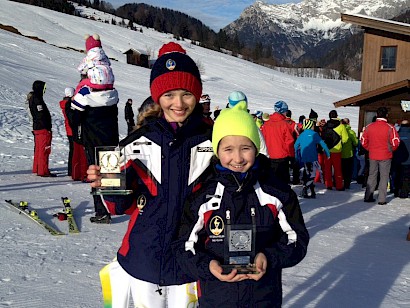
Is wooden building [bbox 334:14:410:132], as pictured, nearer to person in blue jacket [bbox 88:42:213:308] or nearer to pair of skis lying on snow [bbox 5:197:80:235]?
pair of skis lying on snow [bbox 5:197:80:235]

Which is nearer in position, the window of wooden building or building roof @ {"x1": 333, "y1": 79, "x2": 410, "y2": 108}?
building roof @ {"x1": 333, "y1": 79, "x2": 410, "y2": 108}

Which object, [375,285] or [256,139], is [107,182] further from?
[375,285]

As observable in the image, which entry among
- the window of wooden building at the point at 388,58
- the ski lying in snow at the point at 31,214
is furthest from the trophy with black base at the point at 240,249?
the window of wooden building at the point at 388,58

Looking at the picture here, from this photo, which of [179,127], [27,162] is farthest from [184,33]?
[179,127]

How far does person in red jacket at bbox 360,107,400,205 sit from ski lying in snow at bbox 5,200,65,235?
613cm

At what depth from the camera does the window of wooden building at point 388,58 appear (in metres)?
19.1

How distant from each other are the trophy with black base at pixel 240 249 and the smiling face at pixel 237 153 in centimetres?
28

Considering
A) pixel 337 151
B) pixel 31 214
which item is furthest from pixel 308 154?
pixel 31 214

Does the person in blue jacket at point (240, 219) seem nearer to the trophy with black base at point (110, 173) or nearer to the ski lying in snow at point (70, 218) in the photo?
the trophy with black base at point (110, 173)

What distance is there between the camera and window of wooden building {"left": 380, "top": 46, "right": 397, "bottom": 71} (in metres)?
19.1

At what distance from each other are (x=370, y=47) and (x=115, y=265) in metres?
19.4

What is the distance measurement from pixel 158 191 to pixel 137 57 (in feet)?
161

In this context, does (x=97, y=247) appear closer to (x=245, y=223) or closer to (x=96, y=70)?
(x=96, y=70)

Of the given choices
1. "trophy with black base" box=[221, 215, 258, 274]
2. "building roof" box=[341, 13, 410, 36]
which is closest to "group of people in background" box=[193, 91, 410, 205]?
"trophy with black base" box=[221, 215, 258, 274]
